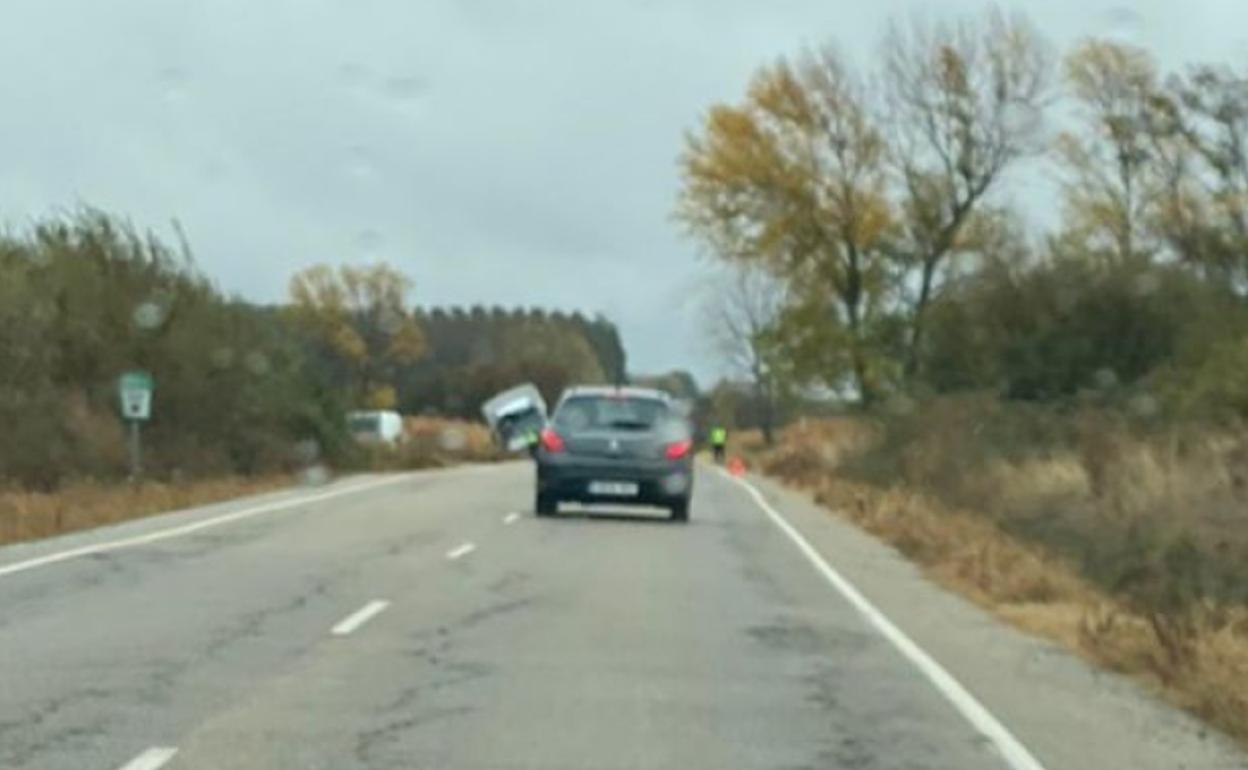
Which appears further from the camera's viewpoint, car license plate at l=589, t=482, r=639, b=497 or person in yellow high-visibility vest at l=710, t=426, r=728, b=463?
person in yellow high-visibility vest at l=710, t=426, r=728, b=463

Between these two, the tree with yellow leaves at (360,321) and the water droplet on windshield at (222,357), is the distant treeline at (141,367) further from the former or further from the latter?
the tree with yellow leaves at (360,321)

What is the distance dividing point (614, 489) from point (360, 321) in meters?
80.1

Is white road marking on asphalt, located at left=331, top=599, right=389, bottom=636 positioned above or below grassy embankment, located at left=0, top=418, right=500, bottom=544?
below

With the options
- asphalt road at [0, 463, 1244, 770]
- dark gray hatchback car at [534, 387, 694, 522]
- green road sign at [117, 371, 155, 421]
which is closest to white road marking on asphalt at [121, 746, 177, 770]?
Answer: asphalt road at [0, 463, 1244, 770]

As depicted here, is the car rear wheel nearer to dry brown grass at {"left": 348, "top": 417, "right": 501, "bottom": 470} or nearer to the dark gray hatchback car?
the dark gray hatchback car

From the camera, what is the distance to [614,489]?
3194 centimetres

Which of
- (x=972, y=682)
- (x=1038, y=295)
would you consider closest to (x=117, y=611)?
(x=972, y=682)

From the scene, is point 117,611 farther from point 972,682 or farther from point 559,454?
point 559,454

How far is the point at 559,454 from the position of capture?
32.0 metres

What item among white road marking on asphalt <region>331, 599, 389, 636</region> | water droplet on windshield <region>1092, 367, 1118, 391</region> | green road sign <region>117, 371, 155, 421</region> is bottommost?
white road marking on asphalt <region>331, 599, 389, 636</region>

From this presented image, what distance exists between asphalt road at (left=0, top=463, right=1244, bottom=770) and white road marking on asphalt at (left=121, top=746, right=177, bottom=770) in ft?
0.09

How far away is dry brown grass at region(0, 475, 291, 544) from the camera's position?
97.0 ft

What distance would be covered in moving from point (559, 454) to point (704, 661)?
56.4 ft

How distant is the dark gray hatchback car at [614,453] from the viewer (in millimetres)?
31828
